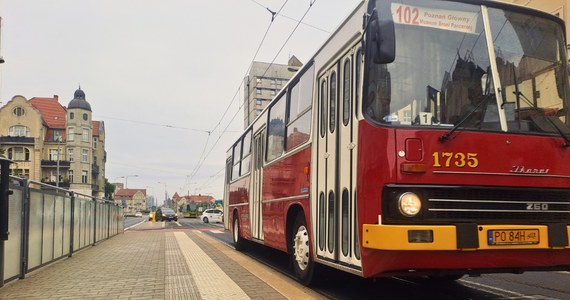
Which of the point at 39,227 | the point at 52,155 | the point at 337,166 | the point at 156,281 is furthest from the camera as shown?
the point at 52,155

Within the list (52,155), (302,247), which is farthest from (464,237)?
(52,155)

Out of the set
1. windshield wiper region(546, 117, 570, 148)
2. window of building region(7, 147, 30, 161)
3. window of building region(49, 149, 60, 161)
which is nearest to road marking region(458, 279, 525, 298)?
windshield wiper region(546, 117, 570, 148)

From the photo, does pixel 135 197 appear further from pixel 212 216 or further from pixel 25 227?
pixel 25 227

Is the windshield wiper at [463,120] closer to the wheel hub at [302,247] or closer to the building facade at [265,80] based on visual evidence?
the wheel hub at [302,247]

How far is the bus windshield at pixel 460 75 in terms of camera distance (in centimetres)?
480

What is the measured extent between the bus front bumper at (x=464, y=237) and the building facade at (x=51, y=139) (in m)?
66.9

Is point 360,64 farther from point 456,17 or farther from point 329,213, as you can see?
point 329,213

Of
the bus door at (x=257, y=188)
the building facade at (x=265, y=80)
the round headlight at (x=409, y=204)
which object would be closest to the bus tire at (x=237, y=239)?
the bus door at (x=257, y=188)

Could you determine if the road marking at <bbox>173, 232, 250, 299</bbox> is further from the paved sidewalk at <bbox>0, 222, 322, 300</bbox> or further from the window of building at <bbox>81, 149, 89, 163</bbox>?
the window of building at <bbox>81, 149, 89, 163</bbox>

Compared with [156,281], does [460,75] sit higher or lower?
higher

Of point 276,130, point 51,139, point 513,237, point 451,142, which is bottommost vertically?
point 513,237

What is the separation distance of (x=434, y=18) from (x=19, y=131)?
74428 millimetres

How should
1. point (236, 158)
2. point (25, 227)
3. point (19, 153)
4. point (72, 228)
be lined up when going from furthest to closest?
point (19, 153)
point (236, 158)
point (72, 228)
point (25, 227)

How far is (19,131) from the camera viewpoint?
69.1m
